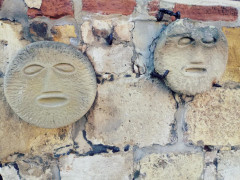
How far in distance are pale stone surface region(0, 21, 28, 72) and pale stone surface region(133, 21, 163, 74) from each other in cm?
42

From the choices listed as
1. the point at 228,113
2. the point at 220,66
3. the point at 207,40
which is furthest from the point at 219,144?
the point at 207,40

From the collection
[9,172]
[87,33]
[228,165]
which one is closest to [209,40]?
[87,33]

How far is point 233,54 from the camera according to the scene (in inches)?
42.8

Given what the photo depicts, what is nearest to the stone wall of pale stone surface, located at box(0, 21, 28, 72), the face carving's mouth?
pale stone surface, located at box(0, 21, 28, 72)

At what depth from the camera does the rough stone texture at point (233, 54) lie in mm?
1078

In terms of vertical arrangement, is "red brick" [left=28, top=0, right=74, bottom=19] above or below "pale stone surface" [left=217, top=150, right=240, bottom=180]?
above

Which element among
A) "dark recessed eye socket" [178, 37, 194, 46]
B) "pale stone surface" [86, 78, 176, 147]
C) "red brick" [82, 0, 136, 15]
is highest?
"red brick" [82, 0, 136, 15]

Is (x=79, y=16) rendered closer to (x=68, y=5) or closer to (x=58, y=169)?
(x=68, y=5)

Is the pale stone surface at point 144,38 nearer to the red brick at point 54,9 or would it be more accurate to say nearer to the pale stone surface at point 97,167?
the red brick at point 54,9

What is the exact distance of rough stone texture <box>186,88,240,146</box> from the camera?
107 centimetres

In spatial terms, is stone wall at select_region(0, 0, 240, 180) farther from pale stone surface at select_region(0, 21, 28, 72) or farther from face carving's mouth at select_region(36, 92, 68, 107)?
face carving's mouth at select_region(36, 92, 68, 107)

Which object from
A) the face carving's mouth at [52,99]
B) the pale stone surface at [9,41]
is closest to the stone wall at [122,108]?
the pale stone surface at [9,41]

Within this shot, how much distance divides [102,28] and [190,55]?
0.34 metres

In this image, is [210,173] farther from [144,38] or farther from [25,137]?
[25,137]
